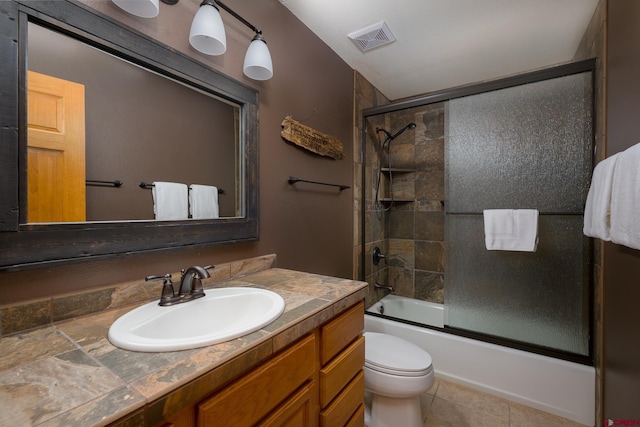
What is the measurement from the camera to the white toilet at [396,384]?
131 centimetres

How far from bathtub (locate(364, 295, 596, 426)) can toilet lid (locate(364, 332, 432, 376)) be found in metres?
0.52

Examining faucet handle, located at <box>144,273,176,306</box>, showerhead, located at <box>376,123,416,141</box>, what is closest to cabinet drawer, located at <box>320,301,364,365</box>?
faucet handle, located at <box>144,273,176,306</box>

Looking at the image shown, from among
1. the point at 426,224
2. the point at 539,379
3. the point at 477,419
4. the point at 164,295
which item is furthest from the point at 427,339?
the point at 164,295

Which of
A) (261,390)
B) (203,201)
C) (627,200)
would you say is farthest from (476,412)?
(203,201)

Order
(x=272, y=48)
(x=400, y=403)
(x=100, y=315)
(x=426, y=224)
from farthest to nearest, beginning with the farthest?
(x=426, y=224), (x=272, y=48), (x=400, y=403), (x=100, y=315)

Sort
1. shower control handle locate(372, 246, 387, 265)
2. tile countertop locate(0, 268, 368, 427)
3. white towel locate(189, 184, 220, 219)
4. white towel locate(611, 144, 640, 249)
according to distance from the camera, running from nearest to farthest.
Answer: tile countertop locate(0, 268, 368, 427), white towel locate(611, 144, 640, 249), white towel locate(189, 184, 220, 219), shower control handle locate(372, 246, 387, 265)

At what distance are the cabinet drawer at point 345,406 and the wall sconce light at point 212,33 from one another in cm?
148

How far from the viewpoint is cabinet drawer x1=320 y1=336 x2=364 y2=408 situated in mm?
910

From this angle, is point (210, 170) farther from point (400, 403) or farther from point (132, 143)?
point (400, 403)

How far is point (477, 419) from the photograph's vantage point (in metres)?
1.55

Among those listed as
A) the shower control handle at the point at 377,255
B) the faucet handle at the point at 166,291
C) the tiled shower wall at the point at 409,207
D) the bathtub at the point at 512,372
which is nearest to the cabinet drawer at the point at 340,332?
the faucet handle at the point at 166,291

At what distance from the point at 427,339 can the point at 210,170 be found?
1.89 meters

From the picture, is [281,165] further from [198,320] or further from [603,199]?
[603,199]

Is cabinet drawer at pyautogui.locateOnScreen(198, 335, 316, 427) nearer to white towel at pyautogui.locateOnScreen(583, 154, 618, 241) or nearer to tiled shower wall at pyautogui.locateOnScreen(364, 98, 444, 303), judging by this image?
white towel at pyautogui.locateOnScreen(583, 154, 618, 241)
